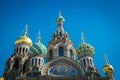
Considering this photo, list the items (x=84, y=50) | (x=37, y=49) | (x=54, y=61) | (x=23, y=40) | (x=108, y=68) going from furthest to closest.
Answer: (x=108, y=68) → (x=23, y=40) → (x=37, y=49) → (x=84, y=50) → (x=54, y=61)

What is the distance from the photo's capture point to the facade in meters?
23.5

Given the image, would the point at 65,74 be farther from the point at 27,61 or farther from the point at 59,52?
the point at 27,61

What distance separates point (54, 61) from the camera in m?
24.5

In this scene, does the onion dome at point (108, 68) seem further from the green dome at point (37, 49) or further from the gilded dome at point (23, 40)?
the gilded dome at point (23, 40)

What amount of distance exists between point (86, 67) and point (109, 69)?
6.59 m

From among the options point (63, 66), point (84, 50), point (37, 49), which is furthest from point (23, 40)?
point (63, 66)

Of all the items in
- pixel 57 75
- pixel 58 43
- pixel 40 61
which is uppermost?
pixel 58 43

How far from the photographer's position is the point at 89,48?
92.5 ft

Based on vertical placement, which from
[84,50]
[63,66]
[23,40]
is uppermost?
[23,40]

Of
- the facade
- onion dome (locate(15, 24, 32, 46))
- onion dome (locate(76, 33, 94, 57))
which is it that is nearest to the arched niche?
the facade

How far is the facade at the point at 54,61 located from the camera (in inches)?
927

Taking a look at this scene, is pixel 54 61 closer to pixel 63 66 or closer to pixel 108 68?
pixel 63 66

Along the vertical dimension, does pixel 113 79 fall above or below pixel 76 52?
below

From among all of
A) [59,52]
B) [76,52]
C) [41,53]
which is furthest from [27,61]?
[76,52]
